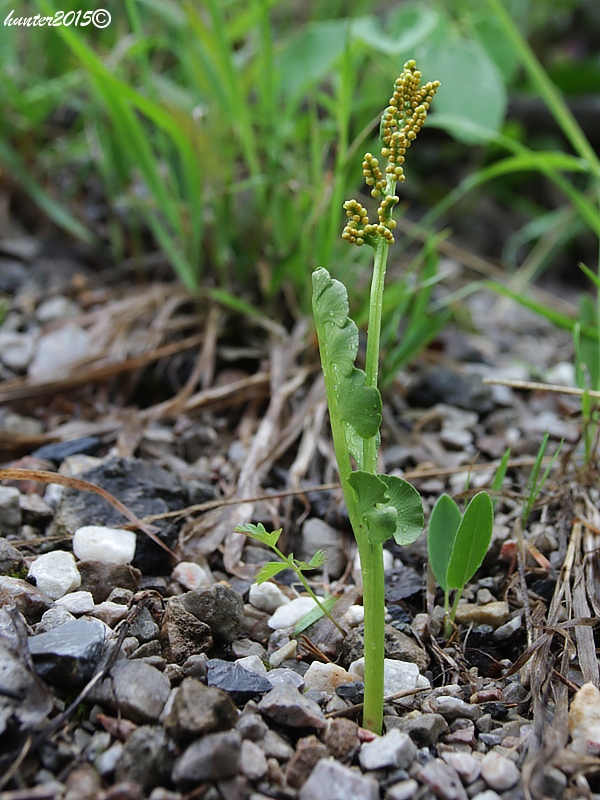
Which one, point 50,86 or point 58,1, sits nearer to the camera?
point 50,86

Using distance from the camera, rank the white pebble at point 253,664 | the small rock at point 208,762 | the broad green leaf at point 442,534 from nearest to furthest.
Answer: the small rock at point 208,762 < the white pebble at point 253,664 < the broad green leaf at point 442,534

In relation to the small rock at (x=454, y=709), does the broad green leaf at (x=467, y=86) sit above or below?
above

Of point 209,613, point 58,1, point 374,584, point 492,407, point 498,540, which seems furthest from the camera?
point 58,1

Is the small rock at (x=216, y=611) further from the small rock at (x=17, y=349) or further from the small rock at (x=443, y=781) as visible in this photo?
the small rock at (x=17, y=349)

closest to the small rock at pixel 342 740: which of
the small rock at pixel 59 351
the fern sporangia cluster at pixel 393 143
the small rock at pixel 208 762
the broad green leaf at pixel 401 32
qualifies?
the small rock at pixel 208 762

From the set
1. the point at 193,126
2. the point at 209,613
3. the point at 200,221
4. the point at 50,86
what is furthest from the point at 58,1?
the point at 209,613

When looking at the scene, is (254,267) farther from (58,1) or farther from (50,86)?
(58,1)
